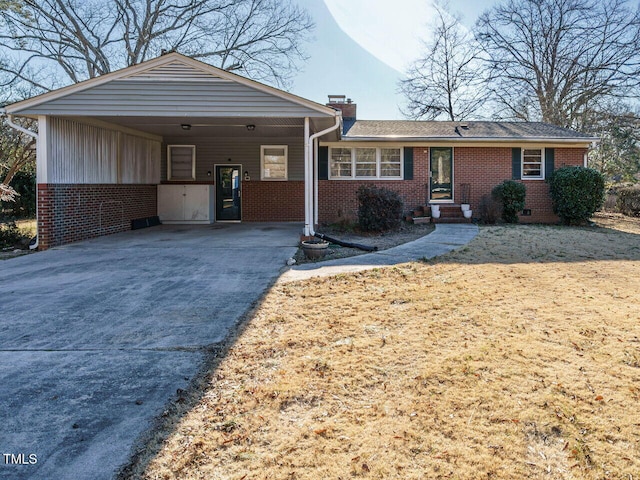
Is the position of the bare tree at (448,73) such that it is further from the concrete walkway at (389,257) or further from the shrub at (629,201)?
the concrete walkway at (389,257)

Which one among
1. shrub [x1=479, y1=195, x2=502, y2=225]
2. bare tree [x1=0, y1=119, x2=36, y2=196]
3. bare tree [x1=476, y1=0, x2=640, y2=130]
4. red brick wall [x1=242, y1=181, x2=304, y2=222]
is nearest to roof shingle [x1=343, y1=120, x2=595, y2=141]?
shrub [x1=479, y1=195, x2=502, y2=225]

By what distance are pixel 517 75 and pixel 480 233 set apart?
18040 millimetres

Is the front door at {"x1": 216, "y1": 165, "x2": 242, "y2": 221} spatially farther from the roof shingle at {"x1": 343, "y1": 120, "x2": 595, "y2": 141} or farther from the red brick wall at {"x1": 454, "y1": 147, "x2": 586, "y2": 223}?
the red brick wall at {"x1": 454, "y1": 147, "x2": 586, "y2": 223}

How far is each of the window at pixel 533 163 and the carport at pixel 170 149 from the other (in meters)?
6.27

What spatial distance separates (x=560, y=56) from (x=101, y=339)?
26431 millimetres

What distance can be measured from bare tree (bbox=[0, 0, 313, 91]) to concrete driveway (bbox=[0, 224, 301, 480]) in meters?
16.7

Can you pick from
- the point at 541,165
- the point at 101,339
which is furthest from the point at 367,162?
the point at 101,339

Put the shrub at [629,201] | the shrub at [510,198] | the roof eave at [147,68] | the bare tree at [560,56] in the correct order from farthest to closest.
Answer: the bare tree at [560,56] → the shrub at [629,201] → the shrub at [510,198] → the roof eave at [147,68]

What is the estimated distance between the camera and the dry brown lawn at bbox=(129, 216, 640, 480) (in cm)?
220

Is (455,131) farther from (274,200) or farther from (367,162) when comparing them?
(274,200)

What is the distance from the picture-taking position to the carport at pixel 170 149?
934 centimetres

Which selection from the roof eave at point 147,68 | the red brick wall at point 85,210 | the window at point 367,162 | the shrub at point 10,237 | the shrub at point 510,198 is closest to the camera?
the roof eave at point 147,68

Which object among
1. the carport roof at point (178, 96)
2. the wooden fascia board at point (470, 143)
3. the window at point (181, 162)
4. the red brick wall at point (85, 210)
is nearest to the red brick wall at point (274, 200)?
the window at point (181, 162)

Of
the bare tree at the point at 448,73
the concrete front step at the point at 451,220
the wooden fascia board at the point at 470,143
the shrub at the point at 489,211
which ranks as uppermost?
the bare tree at the point at 448,73
